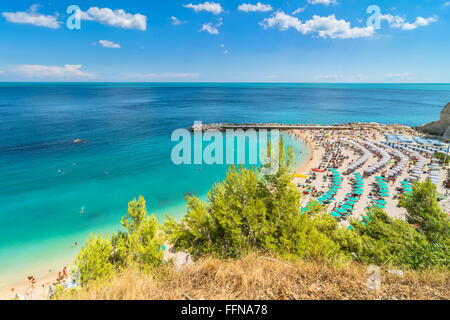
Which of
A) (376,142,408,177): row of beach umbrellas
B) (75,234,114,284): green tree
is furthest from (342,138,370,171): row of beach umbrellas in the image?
(75,234,114,284): green tree

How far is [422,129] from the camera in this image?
6172cm

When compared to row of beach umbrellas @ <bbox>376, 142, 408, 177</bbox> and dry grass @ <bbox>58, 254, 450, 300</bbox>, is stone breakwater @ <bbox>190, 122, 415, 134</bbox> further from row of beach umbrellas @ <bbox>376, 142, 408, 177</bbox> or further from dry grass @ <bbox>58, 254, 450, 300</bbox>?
dry grass @ <bbox>58, 254, 450, 300</bbox>

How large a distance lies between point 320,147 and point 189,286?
51.8 meters

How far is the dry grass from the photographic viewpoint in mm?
5055

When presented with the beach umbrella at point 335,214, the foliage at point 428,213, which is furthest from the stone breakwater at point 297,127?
the foliage at point 428,213

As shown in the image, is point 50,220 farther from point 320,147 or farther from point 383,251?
point 320,147

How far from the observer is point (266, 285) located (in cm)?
539

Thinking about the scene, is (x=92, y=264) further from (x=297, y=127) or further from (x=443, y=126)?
(x=443, y=126)

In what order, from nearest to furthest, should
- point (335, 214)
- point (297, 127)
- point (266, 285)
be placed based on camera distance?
1. point (266, 285)
2. point (335, 214)
3. point (297, 127)

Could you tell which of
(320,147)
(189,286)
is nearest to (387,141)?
(320,147)

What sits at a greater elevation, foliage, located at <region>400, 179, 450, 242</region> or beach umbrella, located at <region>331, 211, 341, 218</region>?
foliage, located at <region>400, 179, 450, 242</region>

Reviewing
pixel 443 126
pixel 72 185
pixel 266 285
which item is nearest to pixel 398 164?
pixel 443 126
